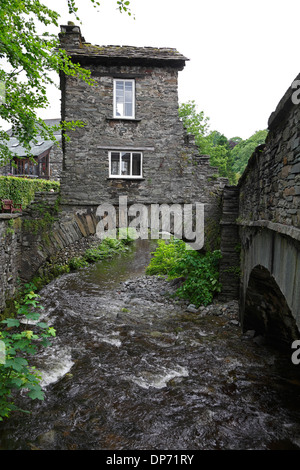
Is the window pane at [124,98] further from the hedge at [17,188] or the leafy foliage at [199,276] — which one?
the leafy foliage at [199,276]

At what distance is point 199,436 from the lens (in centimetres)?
428

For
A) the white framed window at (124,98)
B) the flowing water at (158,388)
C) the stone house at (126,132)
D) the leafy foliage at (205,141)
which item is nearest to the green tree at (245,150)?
the leafy foliage at (205,141)

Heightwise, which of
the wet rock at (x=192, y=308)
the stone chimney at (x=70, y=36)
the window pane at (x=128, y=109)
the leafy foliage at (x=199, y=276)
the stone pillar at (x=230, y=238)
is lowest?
the wet rock at (x=192, y=308)

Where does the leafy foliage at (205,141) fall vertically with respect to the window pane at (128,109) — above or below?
above

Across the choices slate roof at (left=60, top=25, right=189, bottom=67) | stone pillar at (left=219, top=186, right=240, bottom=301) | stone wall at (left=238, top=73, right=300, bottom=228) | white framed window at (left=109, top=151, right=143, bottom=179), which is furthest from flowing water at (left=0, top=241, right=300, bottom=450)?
slate roof at (left=60, top=25, right=189, bottom=67)

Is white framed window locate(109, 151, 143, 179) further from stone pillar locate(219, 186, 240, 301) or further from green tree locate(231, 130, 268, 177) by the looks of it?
green tree locate(231, 130, 268, 177)

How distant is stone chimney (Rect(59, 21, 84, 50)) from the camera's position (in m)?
10.1

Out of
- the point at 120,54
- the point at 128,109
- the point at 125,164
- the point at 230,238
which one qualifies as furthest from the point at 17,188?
the point at 230,238

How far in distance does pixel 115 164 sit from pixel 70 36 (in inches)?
181

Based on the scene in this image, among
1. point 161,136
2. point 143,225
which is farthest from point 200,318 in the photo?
point 161,136

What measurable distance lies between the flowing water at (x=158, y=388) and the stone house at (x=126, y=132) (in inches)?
169

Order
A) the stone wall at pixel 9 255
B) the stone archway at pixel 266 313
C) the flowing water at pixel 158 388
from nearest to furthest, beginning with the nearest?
the flowing water at pixel 158 388
the stone archway at pixel 266 313
the stone wall at pixel 9 255

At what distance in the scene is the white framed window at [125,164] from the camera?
10.5 meters

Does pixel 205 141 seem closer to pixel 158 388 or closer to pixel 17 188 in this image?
pixel 17 188
